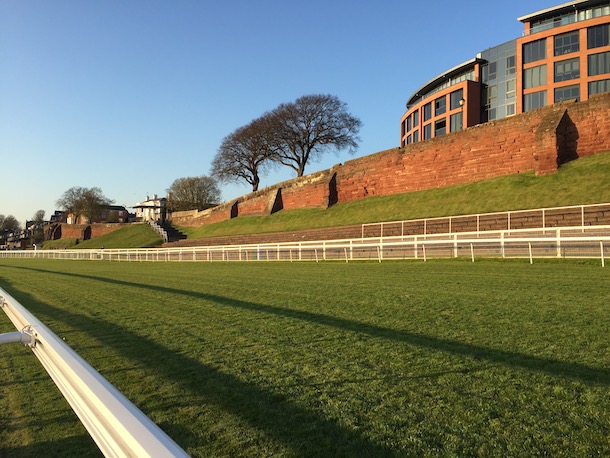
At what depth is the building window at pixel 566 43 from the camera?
161ft

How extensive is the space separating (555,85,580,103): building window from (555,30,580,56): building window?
3859mm

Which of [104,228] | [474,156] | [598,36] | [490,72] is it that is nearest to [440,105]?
[490,72]

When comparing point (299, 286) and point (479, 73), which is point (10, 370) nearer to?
point (299, 286)

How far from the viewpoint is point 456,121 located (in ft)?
196

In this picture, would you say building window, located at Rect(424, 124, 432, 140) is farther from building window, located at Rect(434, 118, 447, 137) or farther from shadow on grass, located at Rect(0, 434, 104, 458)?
shadow on grass, located at Rect(0, 434, 104, 458)

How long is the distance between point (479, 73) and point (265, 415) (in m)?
63.2

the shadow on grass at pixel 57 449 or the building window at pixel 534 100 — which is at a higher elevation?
the building window at pixel 534 100

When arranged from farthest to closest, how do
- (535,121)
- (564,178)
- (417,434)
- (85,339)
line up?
(535,121), (564,178), (85,339), (417,434)

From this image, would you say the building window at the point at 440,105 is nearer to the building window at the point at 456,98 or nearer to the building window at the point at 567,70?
the building window at the point at 456,98

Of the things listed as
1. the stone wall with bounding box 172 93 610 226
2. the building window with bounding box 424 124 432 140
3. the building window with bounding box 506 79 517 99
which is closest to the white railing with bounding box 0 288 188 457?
the stone wall with bounding box 172 93 610 226

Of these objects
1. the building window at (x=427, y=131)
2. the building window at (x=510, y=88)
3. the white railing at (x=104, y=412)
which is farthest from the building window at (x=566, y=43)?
the white railing at (x=104, y=412)

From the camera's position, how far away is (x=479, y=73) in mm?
58094

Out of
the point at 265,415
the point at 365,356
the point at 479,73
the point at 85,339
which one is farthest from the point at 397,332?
the point at 479,73

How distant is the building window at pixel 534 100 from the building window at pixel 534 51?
12.8 ft
